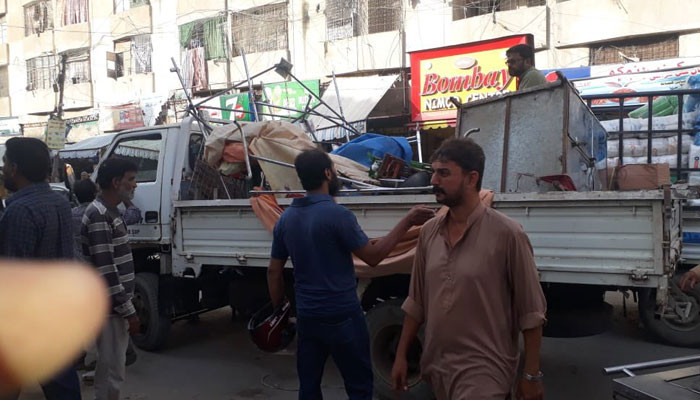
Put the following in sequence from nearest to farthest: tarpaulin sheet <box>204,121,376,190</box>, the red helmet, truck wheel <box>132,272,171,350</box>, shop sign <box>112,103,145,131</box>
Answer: the red helmet, tarpaulin sheet <box>204,121,376,190</box>, truck wheel <box>132,272,171,350</box>, shop sign <box>112,103,145,131</box>

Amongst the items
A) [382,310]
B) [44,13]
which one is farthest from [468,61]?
[44,13]

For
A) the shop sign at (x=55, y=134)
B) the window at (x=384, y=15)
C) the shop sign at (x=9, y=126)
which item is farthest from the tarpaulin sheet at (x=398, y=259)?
the shop sign at (x=9, y=126)

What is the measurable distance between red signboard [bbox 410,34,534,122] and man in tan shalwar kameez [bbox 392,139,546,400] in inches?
385

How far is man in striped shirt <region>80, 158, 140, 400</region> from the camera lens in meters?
3.20

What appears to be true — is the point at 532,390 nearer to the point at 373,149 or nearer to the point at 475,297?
the point at 475,297

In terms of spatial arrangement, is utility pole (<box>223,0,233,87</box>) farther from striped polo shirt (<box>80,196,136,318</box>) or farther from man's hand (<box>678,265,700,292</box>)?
man's hand (<box>678,265,700,292</box>)

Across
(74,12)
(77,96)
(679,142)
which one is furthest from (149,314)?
(74,12)

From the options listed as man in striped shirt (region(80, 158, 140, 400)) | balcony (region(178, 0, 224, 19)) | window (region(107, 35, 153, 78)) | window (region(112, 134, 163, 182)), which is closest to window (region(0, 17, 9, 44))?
window (region(107, 35, 153, 78))

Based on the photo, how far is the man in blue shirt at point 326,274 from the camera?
280cm

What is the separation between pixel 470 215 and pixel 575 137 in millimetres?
2186

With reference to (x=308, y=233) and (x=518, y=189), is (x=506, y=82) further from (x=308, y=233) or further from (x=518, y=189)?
(x=308, y=233)

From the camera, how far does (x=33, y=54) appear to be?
85.0ft

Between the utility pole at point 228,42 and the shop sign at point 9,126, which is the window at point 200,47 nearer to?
the utility pole at point 228,42

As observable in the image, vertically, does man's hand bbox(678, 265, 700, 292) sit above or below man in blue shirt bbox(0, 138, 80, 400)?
below
